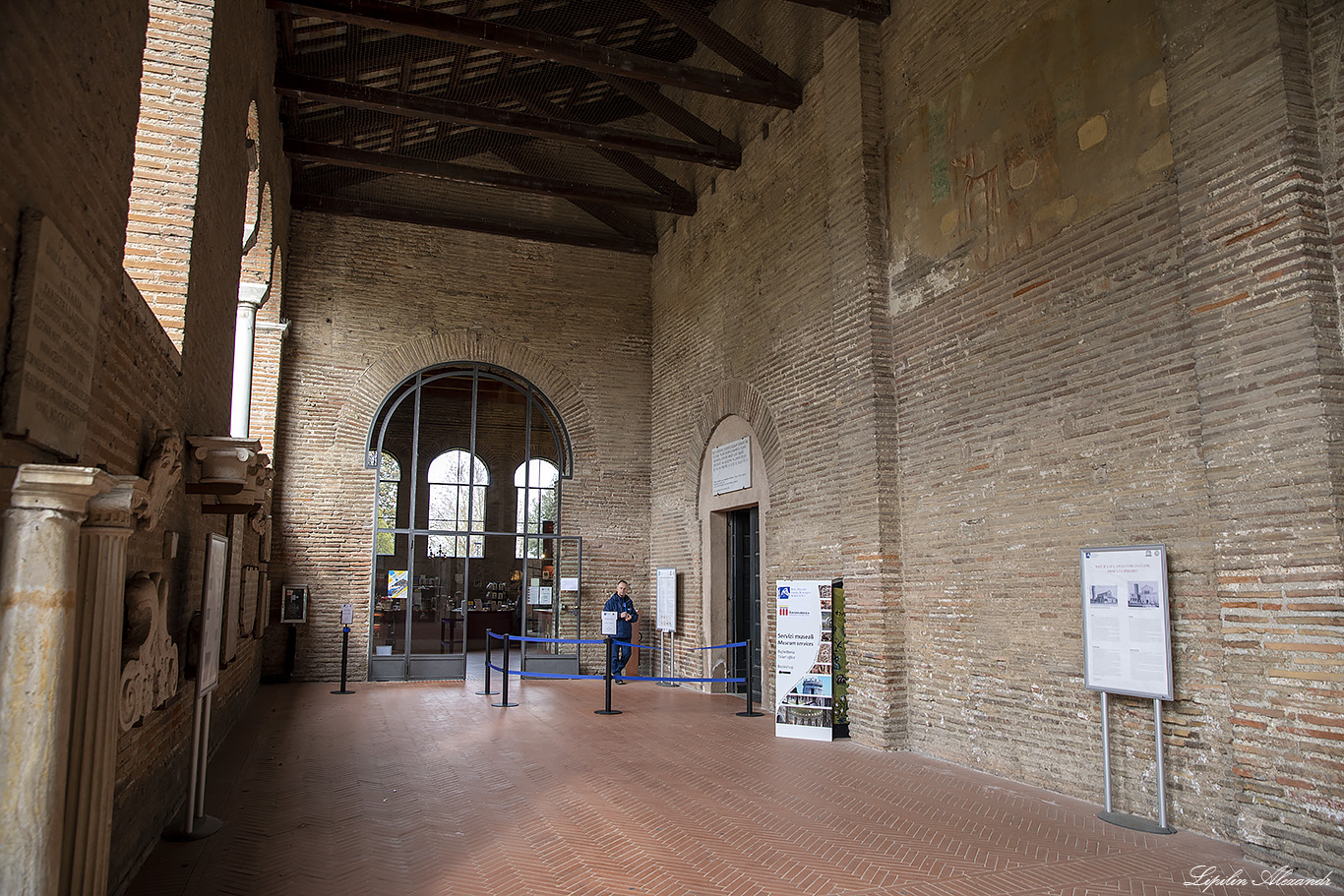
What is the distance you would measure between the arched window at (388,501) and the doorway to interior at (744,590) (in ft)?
18.6

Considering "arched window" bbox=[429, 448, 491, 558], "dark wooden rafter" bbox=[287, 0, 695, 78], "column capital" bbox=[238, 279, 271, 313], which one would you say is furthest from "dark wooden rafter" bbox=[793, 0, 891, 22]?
"arched window" bbox=[429, 448, 491, 558]

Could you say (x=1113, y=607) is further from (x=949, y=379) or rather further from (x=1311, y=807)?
(x=949, y=379)

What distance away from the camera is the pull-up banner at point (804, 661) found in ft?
27.0

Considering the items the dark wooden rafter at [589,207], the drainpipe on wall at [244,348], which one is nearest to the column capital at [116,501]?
the drainpipe on wall at [244,348]

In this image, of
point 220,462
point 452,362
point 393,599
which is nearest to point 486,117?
point 452,362

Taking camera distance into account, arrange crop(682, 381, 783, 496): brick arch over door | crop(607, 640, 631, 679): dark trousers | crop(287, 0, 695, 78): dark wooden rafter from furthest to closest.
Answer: crop(607, 640, 631, 679): dark trousers
crop(287, 0, 695, 78): dark wooden rafter
crop(682, 381, 783, 496): brick arch over door

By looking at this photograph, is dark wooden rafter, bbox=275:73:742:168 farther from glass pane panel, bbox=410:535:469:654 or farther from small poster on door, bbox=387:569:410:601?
small poster on door, bbox=387:569:410:601

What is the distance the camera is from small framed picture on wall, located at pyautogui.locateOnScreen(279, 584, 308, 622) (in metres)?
12.7

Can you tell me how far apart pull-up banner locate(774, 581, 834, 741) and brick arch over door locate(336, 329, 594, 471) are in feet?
22.7

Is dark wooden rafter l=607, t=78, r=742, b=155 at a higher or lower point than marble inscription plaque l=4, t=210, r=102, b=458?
higher

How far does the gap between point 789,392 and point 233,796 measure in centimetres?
686

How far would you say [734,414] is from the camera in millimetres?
11891

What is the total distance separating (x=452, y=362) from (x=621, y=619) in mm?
4970

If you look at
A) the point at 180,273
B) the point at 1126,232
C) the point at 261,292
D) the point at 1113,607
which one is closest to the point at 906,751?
the point at 1113,607
